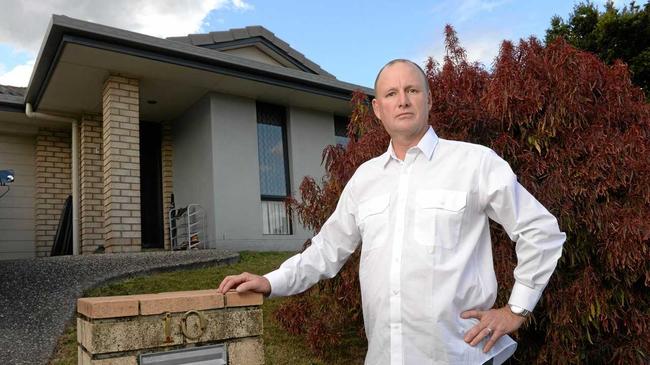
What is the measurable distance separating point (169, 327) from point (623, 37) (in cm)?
1677

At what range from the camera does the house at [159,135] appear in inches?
352

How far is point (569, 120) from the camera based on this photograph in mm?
3625

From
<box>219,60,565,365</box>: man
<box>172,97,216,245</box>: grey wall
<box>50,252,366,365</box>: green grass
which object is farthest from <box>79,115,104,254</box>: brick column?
<box>219,60,565,365</box>: man

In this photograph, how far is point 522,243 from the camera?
5.84ft

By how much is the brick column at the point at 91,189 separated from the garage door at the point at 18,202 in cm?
201

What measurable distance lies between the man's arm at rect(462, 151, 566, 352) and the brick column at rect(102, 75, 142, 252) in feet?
26.4

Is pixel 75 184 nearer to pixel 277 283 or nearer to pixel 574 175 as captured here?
pixel 574 175

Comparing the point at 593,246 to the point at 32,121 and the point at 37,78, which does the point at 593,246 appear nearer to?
the point at 37,78

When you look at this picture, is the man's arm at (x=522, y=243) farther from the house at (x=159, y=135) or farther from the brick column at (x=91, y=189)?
the brick column at (x=91, y=189)

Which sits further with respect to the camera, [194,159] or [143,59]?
[194,159]

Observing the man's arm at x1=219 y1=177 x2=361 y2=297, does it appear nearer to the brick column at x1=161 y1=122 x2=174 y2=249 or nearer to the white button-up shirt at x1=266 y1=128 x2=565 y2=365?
the white button-up shirt at x1=266 y1=128 x2=565 y2=365

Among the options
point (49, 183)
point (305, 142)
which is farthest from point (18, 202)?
point (305, 142)

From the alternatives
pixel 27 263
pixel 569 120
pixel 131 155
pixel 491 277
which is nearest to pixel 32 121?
pixel 131 155

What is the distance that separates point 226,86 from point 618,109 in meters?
7.39
